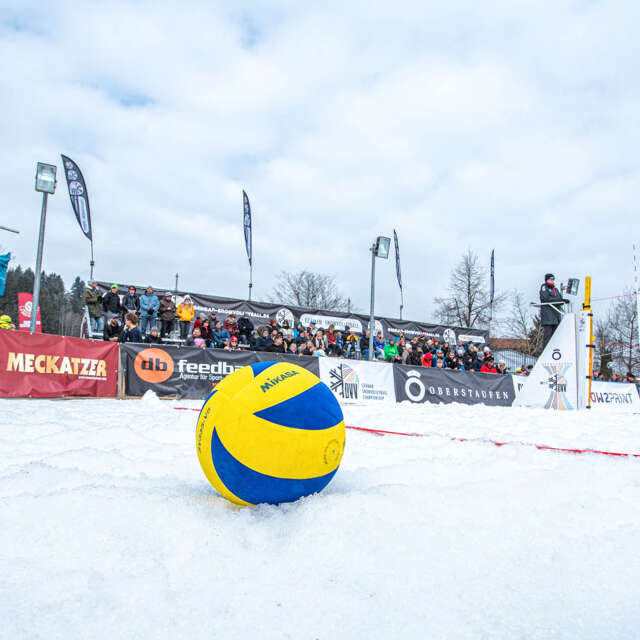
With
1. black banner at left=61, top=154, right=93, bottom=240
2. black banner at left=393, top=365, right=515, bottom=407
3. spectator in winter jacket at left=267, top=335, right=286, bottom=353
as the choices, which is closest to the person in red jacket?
black banner at left=393, top=365, right=515, bottom=407

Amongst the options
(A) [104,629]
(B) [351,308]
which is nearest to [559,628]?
(A) [104,629]

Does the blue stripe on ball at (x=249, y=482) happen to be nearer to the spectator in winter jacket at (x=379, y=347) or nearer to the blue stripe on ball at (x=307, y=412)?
the blue stripe on ball at (x=307, y=412)

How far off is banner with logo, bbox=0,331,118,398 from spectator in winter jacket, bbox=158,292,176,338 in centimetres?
423

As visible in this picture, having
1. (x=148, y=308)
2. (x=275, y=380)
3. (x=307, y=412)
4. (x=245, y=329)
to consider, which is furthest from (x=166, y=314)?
(x=307, y=412)

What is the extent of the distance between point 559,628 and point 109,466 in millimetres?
2991

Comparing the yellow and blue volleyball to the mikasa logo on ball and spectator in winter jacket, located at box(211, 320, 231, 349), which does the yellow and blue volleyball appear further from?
spectator in winter jacket, located at box(211, 320, 231, 349)

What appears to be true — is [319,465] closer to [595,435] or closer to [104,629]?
[104,629]

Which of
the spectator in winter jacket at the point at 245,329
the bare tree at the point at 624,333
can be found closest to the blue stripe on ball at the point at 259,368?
the spectator in winter jacket at the point at 245,329

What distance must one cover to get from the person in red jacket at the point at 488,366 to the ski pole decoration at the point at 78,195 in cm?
1338

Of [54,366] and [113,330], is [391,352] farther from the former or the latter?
[54,366]

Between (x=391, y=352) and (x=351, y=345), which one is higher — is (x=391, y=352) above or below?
below

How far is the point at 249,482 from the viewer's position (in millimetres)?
2447

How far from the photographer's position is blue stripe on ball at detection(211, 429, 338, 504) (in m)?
2.44

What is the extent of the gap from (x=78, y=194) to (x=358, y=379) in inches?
418
